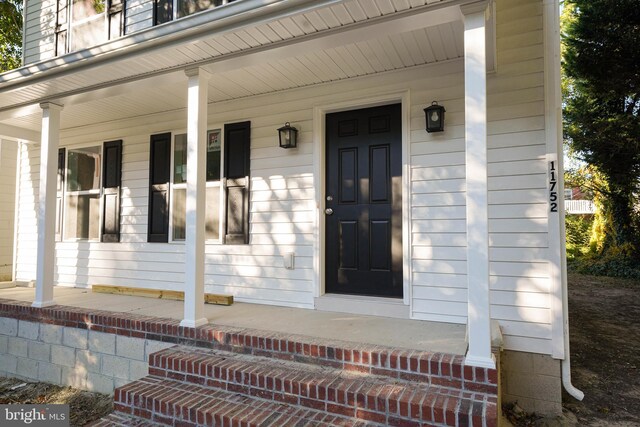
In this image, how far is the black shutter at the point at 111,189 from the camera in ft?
16.4

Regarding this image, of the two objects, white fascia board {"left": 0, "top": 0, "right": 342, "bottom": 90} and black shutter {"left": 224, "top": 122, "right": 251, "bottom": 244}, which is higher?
white fascia board {"left": 0, "top": 0, "right": 342, "bottom": 90}

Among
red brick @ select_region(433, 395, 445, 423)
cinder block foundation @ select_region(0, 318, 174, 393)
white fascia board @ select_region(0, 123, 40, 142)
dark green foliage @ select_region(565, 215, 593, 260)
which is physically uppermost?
white fascia board @ select_region(0, 123, 40, 142)

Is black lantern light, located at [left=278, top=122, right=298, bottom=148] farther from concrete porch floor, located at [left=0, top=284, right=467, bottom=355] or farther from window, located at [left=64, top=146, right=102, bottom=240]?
window, located at [left=64, top=146, right=102, bottom=240]

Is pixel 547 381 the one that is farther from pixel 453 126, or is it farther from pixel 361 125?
pixel 361 125

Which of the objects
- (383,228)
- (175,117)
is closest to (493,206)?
(383,228)

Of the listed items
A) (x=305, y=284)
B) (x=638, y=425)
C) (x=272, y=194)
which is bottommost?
(x=638, y=425)

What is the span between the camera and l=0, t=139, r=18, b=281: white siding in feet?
19.9

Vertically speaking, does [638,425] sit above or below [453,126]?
below

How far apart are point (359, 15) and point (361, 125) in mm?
1349

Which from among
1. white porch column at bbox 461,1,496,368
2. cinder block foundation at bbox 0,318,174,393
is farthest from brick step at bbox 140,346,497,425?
cinder block foundation at bbox 0,318,174,393

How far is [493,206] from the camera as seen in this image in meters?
2.95

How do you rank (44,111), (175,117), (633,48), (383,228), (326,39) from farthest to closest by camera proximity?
(633,48), (175,117), (44,111), (383,228), (326,39)

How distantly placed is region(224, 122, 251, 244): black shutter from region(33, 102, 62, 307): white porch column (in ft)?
5.75

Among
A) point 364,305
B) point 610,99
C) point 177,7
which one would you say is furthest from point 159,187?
point 610,99
